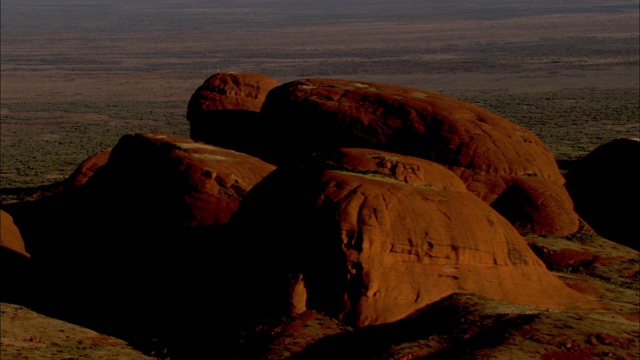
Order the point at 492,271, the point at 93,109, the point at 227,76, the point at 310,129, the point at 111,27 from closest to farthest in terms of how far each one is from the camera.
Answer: the point at 492,271, the point at 310,129, the point at 227,76, the point at 93,109, the point at 111,27

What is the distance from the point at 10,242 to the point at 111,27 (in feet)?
557

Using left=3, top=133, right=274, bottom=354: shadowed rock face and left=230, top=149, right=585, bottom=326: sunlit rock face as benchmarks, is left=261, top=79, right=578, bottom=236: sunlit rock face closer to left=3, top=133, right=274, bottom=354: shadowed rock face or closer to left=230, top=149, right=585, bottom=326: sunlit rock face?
left=3, top=133, right=274, bottom=354: shadowed rock face

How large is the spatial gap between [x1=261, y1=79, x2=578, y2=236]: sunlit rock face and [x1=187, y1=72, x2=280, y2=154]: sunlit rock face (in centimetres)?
296

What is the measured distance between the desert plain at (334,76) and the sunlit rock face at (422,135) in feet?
8.78

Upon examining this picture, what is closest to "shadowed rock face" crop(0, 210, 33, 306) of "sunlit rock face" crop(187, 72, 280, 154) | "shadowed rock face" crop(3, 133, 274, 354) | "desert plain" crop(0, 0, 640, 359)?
"shadowed rock face" crop(3, 133, 274, 354)

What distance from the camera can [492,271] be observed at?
1933 cm

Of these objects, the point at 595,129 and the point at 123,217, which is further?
the point at 595,129

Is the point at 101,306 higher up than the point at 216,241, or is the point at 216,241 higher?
the point at 216,241

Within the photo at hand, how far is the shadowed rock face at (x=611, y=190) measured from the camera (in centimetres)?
2975

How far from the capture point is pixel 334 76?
94875 mm

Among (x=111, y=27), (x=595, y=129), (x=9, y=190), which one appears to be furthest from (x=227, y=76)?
(x=111, y=27)

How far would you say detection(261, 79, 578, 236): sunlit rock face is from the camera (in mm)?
27438

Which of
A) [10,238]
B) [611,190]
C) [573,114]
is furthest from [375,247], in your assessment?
[573,114]

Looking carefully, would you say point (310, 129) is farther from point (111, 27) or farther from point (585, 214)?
point (111, 27)
